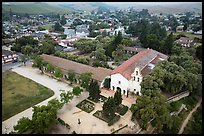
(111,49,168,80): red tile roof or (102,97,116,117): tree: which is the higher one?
(111,49,168,80): red tile roof

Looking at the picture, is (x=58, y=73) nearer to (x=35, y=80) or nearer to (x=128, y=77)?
(x=35, y=80)

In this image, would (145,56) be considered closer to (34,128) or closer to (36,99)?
(36,99)

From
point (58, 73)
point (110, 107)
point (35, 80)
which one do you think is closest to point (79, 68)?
point (58, 73)

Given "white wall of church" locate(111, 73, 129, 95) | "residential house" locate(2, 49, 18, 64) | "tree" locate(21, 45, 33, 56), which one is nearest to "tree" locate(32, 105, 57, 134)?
"white wall of church" locate(111, 73, 129, 95)

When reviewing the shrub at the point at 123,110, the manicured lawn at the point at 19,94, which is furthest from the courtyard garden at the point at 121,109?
the manicured lawn at the point at 19,94

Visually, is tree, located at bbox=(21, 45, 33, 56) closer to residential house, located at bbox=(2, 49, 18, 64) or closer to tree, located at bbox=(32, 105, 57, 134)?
residential house, located at bbox=(2, 49, 18, 64)

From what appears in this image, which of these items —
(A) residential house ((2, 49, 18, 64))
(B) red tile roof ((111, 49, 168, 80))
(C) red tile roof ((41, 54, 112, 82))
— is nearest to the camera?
(B) red tile roof ((111, 49, 168, 80))
